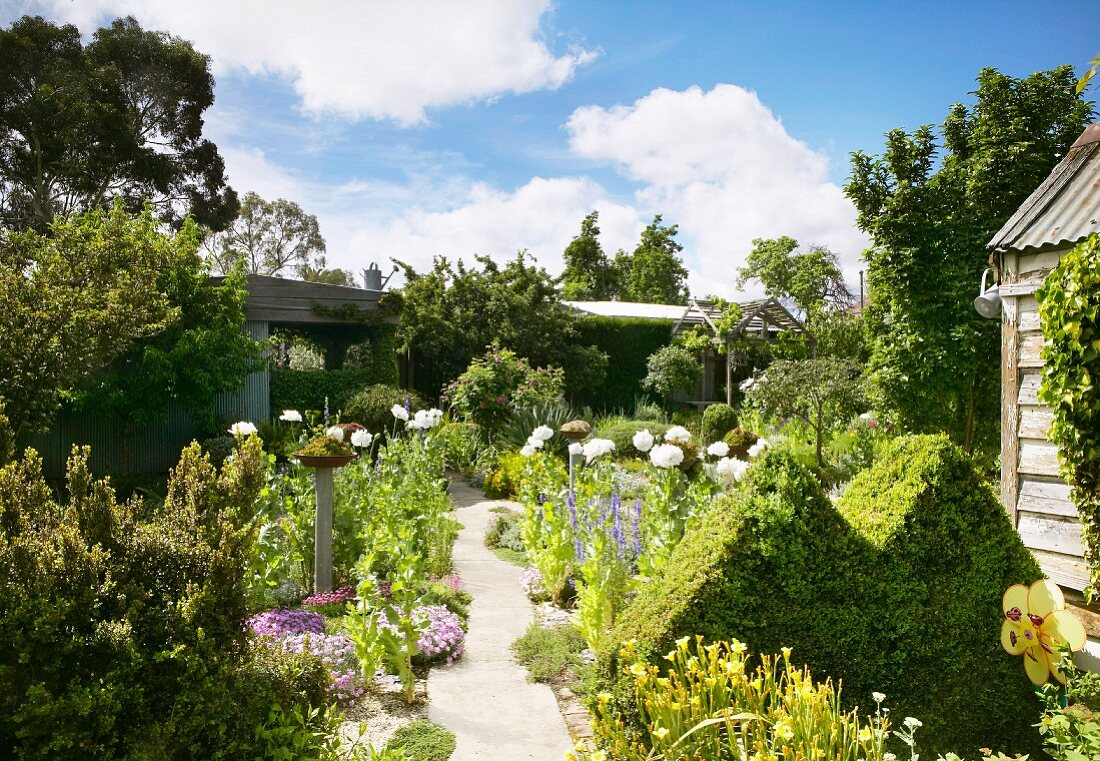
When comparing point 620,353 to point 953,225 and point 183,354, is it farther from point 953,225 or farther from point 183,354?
point 183,354

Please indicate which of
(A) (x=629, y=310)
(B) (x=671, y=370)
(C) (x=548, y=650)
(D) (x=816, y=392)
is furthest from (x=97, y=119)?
(C) (x=548, y=650)

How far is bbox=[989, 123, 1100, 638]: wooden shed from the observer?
14.4ft

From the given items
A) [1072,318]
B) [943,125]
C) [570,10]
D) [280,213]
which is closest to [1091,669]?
[1072,318]

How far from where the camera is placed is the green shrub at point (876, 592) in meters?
2.91

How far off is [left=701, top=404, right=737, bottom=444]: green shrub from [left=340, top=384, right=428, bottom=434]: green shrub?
4641 mm

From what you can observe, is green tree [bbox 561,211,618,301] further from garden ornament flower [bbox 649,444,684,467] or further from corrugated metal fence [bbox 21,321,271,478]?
garden ornament flower [bbox 649,444,684,467]

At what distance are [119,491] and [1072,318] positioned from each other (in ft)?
34.0

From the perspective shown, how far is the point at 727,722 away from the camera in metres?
2.17

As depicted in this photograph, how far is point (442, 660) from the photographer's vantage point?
4.07m

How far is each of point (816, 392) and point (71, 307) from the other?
9.16m

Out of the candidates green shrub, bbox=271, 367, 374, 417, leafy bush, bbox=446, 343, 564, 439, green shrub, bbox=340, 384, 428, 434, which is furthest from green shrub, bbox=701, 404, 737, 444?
green shrub, bbox=271, 367, 374, 417

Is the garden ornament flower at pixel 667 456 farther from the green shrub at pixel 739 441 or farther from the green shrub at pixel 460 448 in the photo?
the green shrub at pixel 460 448

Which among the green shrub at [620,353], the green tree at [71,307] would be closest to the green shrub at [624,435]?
the green shrub at [620,353]

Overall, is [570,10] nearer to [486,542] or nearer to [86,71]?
[486,542]
